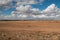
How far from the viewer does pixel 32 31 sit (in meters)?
5.43

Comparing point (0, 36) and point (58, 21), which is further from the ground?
point (58, 21)

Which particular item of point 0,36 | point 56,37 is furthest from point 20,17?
point 56,37

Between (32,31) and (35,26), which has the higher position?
(35,26)

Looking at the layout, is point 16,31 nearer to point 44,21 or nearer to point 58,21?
point 44,21

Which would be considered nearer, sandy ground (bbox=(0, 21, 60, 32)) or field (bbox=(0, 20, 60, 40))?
field (bbox=(0, 20, 60, 40))

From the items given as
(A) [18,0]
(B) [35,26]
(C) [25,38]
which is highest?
(A) [18,0]

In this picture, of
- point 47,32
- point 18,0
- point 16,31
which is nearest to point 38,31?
point 47,32

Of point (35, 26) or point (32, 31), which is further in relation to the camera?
point (35, 26)

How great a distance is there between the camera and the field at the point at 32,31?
534cm

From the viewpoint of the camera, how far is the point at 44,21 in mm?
5656

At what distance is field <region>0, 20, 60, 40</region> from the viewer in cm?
534

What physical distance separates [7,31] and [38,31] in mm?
970

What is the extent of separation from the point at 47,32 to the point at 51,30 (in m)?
0.14

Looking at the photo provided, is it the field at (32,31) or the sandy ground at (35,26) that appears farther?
the sandy ground at (35,26)
